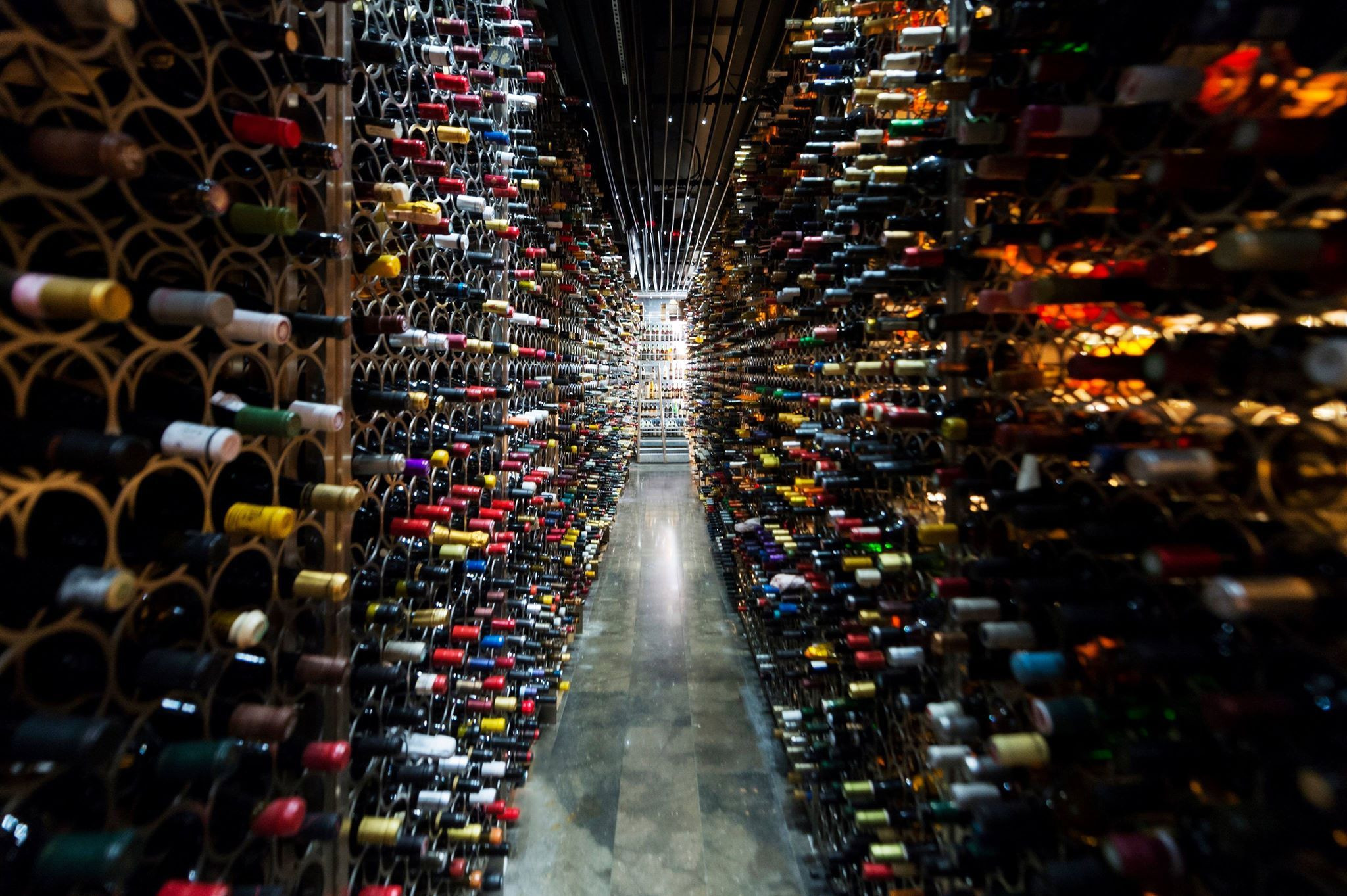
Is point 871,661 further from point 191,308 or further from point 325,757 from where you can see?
point 191,308

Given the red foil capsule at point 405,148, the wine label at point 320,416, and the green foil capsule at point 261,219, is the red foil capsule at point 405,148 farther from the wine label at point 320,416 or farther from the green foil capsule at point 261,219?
the wine label at point 320,416

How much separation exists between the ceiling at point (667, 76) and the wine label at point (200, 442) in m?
3.38

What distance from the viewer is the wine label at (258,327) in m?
0.84

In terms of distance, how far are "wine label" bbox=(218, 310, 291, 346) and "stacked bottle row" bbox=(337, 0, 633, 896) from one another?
0.45m

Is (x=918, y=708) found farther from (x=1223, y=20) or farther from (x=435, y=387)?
(x=435, y=387)

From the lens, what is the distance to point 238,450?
0.81 meters

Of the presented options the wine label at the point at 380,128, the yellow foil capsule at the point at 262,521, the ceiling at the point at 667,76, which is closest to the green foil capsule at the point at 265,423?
the yellow foil capsule at the point at 262,521

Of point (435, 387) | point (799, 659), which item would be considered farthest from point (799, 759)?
point (435, 387)

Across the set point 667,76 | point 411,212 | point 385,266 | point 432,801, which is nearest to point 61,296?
point 385,266

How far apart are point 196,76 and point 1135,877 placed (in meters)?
1.49

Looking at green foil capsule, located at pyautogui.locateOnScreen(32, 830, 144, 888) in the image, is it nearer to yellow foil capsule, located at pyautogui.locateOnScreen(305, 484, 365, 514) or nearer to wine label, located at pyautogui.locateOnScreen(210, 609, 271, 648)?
wine label, located at pyautogui.locateOnScreen(210, 609, 271, 648)

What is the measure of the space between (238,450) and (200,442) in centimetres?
4

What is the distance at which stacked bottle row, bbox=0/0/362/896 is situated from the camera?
2.10ft

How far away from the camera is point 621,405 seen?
29.6 feet
